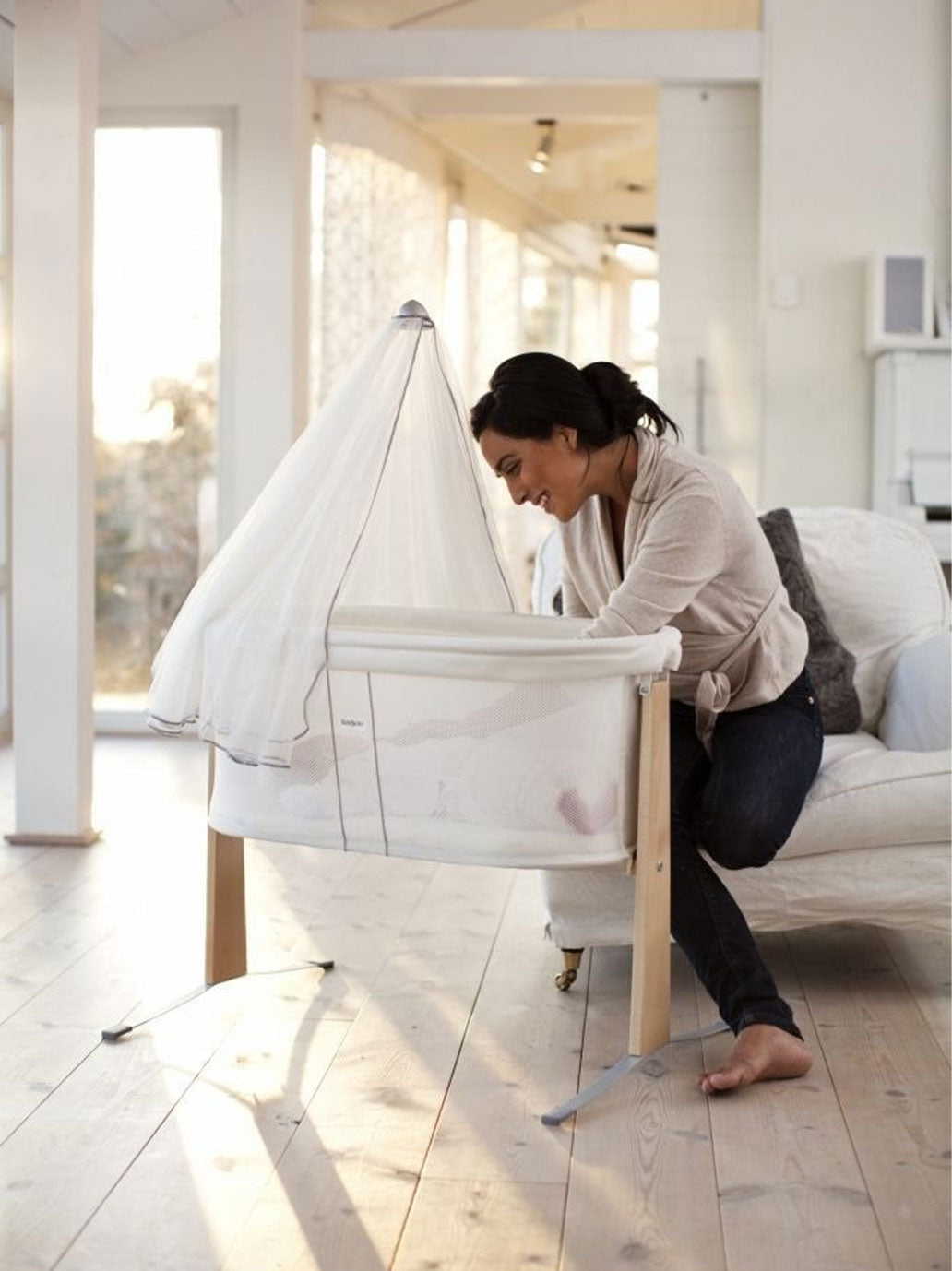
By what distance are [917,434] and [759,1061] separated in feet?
11.6

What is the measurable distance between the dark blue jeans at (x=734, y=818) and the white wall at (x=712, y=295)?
125 inches

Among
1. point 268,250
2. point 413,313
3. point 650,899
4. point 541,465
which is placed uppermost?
point 268,250

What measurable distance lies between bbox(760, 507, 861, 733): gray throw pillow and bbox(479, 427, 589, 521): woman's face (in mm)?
928

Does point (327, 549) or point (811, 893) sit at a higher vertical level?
point (327, 549)

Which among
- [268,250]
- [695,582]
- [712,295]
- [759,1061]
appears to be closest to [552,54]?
[712,295]

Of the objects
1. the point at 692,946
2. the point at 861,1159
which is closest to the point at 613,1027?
the point at 692,946

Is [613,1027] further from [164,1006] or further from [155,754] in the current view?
[155,754]

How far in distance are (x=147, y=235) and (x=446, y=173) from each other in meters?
1.94

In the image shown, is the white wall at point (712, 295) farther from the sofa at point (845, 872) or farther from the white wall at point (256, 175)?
the sofa at point (845, 872)

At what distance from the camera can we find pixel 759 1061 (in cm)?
239

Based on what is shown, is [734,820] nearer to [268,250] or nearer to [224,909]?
[224,909]

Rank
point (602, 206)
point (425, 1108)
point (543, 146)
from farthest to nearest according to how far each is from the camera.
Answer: point (602, 206)
point (543, 146)
point (425, 1108)

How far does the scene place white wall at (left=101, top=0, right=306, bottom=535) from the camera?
5.65 m

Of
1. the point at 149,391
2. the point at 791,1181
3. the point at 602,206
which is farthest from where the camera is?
the point at 602,206
